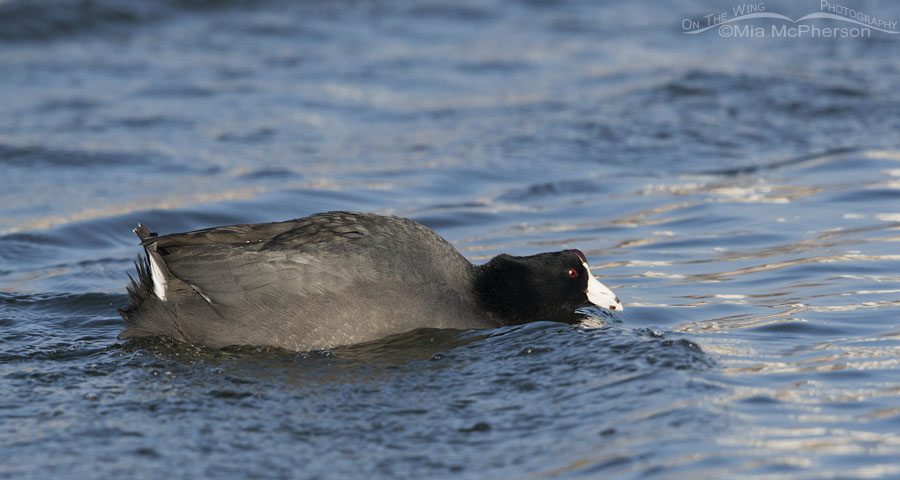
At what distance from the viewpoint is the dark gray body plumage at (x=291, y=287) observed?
5.07 metres

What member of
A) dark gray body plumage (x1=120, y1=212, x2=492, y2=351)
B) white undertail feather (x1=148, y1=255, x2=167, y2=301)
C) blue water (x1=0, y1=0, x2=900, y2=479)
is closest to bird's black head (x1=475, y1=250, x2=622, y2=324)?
blue water (x1=0, y1=0, x2=900, y2=479)

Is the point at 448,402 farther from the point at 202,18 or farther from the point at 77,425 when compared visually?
the point at 202,18

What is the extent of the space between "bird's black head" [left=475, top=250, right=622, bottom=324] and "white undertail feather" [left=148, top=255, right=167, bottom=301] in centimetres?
163

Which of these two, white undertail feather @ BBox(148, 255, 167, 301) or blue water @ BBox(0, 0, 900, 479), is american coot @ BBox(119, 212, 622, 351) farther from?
Result: blue water @ BBox(0, 0, 900, 479)

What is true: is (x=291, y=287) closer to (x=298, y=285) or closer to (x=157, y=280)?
(x=298, y=285)

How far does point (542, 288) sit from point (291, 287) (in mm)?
1391

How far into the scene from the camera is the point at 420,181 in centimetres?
966

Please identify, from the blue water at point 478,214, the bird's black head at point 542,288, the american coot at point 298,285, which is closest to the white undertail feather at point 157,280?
the american coot at point 298,285

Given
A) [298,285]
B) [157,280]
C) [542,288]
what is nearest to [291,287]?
[298,285]

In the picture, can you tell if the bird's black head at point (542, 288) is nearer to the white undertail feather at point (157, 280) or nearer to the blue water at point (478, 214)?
the blue water at point (478, 214)

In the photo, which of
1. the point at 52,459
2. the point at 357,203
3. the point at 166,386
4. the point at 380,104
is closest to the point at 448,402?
the point at 166,386

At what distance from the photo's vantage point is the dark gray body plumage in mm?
5074

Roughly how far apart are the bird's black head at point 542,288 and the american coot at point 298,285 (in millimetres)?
221

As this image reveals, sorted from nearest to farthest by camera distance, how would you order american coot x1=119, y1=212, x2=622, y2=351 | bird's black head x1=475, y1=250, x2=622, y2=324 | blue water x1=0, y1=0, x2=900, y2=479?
blue water x1=0, y1=0, x2=900, y2=479
american coot x1=119, y1=212, x2=622, y2=351
bird's black head x1=475, y1=250, x2=622, y2=324
